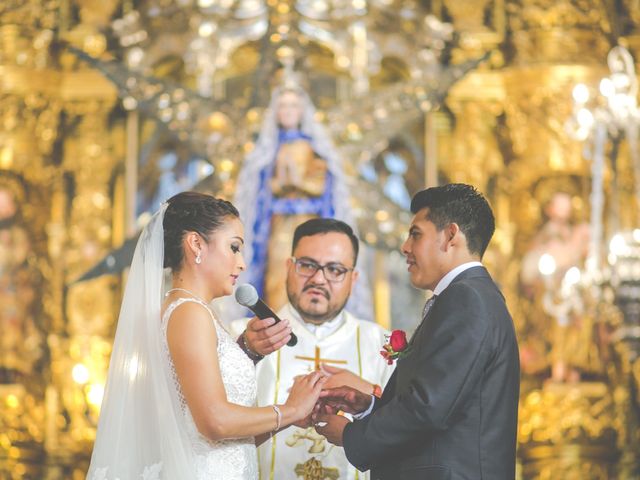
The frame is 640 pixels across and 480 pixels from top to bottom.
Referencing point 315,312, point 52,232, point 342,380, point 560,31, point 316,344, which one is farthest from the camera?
point 560,31

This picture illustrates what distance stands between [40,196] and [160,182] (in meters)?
1.19

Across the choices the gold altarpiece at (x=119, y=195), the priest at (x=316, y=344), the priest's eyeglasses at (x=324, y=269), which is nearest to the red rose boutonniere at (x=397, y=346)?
the priest at (x=316, y=344)

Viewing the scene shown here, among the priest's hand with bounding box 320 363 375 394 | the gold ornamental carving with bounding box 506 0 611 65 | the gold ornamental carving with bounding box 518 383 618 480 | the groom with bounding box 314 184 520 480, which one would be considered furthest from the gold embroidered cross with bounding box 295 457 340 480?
the gold ornamental carving with bounding box 506 0 611 65

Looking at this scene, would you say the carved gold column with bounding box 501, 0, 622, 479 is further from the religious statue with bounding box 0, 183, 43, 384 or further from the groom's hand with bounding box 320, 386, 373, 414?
the groom's hand with bounding box 320, 386, 373, 414

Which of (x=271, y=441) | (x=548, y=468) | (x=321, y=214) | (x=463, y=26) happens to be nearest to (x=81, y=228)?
(x=321, y=214)

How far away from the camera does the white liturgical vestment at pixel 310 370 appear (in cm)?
517

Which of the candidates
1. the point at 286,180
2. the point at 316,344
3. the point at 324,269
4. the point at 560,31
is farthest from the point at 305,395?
the point at 560,31

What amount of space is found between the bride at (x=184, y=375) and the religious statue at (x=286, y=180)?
5356 millimetres

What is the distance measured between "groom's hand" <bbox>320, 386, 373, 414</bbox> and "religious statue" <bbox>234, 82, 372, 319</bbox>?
5.18 metres

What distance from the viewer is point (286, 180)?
9711 millimetres

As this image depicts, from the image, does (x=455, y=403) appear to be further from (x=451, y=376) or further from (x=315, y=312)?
(x=315, y=312)

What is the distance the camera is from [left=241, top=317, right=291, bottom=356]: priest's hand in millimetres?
4242

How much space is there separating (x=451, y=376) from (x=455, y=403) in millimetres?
97

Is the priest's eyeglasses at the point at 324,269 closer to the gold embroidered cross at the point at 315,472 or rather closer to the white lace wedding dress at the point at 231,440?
the gold embroidered cross at the point at 315,472
